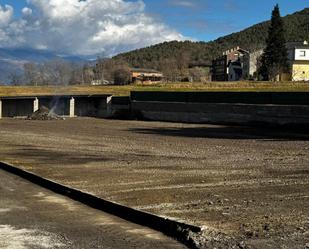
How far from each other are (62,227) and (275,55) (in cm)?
11020

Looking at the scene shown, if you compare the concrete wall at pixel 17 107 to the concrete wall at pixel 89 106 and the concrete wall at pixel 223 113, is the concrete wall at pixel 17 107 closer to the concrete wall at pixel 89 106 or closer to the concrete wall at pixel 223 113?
the concrete wall at pixel 89 106

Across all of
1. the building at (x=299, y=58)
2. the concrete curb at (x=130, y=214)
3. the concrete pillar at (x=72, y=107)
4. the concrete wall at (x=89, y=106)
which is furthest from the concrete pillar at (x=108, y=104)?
the building at (x=299, y=58)

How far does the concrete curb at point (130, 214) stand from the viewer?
932cm

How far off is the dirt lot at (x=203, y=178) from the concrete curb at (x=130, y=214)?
31 centimetres

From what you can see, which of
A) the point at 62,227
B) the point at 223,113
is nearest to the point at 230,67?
the point at 223,113

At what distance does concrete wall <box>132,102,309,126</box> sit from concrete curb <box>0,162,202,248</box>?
28.2 m

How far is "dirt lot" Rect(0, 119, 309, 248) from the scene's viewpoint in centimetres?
968

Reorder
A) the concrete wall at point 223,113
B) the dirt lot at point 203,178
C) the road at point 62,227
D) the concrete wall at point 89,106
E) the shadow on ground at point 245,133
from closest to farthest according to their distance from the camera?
the road at point 62,227
the dirt lot at point 203,178
the shadow on ground at point 245,133
the concrete wall at point 223,113
the concrete wall at point 89,106

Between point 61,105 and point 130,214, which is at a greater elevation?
point 61,105

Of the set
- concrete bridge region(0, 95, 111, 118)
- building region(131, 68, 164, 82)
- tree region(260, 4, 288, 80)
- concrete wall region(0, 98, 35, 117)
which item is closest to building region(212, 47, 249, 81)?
building region(131, 68, 164, 82)

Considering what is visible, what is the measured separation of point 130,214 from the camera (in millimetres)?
11109

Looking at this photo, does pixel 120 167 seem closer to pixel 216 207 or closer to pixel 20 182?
pixel 20 182

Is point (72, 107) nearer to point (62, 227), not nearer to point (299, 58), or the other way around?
point (62, 227)

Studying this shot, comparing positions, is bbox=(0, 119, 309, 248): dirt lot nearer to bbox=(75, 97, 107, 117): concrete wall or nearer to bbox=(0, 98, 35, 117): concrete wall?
bbox=(75, 97, 107, 117): concrete wall
